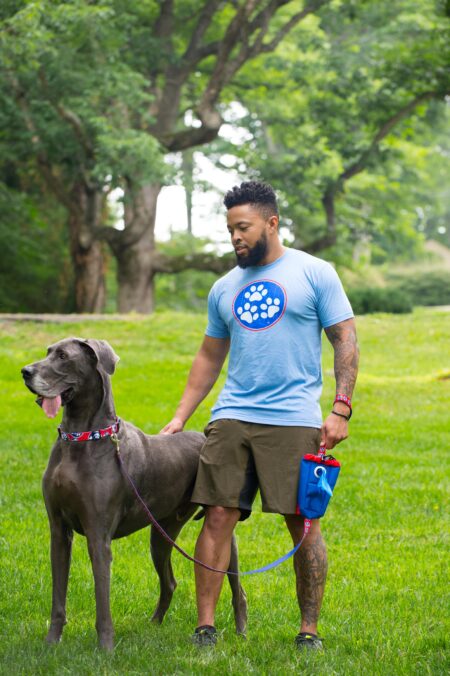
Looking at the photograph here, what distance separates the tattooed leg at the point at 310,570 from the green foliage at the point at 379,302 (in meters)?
23.8

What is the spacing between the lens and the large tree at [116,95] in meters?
20.2

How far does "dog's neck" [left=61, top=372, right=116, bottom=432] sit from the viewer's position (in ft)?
14.7

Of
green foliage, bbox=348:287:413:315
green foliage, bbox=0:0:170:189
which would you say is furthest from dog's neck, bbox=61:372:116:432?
green foliage, bbox=348:287:413:315

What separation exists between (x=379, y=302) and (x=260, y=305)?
24.3 m

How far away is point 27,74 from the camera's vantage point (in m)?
21.1

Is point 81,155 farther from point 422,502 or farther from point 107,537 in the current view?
point 107,537

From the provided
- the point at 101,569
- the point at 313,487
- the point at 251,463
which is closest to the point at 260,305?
the point at 251,463

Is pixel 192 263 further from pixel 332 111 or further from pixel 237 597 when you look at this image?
pixel 237 597

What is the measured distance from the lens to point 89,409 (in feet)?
14.8

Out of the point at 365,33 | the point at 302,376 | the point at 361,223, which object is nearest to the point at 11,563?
the point at 302,376

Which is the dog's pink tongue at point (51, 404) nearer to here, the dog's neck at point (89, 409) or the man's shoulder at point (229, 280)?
the dog's neck at point (89, 409)

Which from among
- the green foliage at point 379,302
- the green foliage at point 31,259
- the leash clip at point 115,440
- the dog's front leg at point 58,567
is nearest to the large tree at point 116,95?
the green foliage at point 31,259

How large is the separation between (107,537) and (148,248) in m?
21.2

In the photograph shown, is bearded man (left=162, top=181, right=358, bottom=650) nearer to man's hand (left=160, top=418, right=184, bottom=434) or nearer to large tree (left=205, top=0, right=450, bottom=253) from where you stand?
man's hand (left=160, top=418, right=184, bottom=434)
